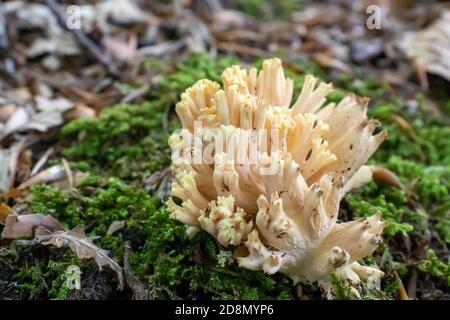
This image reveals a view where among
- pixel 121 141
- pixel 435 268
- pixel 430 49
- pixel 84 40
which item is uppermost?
pixel 430 49

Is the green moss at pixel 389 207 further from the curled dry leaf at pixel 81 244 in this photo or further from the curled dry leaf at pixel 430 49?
the curled dry leaf at pixel 430 49

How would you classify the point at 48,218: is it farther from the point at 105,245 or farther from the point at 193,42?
the point at 193,42

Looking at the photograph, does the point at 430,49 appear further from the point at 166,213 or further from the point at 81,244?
the point at 81,244

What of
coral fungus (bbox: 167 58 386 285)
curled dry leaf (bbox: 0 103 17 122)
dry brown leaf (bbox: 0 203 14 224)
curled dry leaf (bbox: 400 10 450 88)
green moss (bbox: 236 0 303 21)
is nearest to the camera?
coral fungus (bbox: 167 58 386 285)

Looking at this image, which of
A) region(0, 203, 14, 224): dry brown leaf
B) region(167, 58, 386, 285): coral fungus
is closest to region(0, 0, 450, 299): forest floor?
region(0, 203, 14, 224): dry brown leaf

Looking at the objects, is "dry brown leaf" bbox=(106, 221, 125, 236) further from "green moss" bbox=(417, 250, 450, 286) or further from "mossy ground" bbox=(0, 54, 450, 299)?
"green moss" bbox=(417, 250, 450, 286)

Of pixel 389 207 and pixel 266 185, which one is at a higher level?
pixel 266 185

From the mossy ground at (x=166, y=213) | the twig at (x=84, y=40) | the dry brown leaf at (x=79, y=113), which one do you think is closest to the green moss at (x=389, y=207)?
the mossy ground at (x=166, y=213)

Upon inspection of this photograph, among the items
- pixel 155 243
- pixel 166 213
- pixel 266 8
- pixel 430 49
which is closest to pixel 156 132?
pixel 166 213
